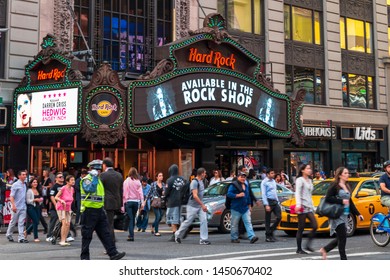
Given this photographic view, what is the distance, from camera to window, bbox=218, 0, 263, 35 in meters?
30.6

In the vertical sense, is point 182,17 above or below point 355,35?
below

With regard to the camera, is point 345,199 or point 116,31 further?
point 116,31

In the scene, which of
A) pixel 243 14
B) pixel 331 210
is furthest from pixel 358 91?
pixel 331 210

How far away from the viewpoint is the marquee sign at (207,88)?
21578 millimetres

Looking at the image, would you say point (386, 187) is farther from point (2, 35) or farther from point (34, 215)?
point (2, 35)

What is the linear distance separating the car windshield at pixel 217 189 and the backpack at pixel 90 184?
8155 mm

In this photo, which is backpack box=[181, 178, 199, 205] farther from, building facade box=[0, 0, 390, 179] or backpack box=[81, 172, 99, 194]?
building facade box=[0, 0, 390, 179]

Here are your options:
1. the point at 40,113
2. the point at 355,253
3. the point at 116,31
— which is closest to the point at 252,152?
the point at 116,31

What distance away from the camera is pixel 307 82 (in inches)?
1325

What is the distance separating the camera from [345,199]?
10.6 meters

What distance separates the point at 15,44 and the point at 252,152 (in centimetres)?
1324

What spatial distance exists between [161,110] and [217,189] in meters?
4.42

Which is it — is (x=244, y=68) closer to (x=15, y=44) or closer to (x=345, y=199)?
(x=15, y=44)

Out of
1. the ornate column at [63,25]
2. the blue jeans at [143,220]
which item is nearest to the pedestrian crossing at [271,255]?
the blue jeans at [143,220]
